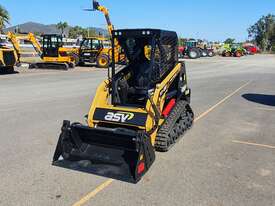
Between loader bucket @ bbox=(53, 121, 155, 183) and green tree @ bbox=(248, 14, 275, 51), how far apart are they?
104 m

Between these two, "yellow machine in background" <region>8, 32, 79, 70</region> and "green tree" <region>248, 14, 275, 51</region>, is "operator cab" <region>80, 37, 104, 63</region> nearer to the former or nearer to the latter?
"yellow machine in background" <region>8, 32, 79, 70</region>

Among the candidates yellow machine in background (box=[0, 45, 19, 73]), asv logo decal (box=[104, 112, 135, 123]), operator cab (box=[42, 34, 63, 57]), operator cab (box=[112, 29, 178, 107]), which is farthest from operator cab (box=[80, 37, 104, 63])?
asv logo decal (box=[104, 112, 135, 123])

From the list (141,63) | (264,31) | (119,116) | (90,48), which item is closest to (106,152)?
(119,116)

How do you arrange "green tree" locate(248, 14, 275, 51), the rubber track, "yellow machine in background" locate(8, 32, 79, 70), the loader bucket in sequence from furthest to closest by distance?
"green tree" locate(248, 14, 275, 51) < "yellow machine in background" locate(8, 32, 79, 70) < the rubber track < the loader bucket

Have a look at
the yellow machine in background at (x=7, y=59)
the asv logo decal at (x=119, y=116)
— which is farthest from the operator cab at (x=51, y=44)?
the asv logo decal at (x=119, y=116)

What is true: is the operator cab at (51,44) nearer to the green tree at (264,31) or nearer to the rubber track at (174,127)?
the rubber track at (174,127)

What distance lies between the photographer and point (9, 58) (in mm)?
21656

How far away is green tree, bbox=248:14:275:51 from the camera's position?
109606mm

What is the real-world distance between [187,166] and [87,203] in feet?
6.59

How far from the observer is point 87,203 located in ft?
14.8

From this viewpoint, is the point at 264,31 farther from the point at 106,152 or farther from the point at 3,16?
the point at 106,152

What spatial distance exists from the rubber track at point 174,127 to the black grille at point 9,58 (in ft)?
54.2

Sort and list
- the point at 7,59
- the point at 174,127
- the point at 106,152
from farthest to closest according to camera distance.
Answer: the point at 7,59 → the point at 174,127 → the point at 106,152

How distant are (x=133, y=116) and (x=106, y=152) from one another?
827mm
